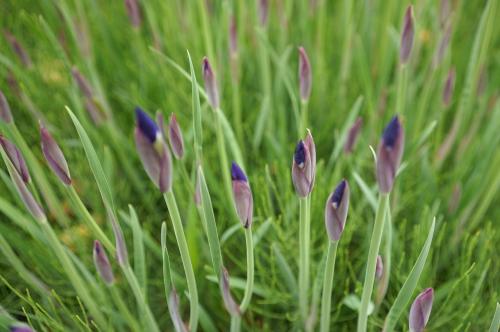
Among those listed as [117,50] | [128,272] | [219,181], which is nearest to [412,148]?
[219,181]

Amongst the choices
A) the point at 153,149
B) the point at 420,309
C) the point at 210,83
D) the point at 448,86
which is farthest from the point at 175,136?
the point at 448,86

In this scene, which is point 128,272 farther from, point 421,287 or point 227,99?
point 227,99

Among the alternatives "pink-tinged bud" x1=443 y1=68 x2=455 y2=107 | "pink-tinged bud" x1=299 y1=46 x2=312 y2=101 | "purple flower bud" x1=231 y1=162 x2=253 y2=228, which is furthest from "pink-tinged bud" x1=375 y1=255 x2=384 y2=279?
"pink-tinged bud" x1=443 y1=68 x2=455 y2=107

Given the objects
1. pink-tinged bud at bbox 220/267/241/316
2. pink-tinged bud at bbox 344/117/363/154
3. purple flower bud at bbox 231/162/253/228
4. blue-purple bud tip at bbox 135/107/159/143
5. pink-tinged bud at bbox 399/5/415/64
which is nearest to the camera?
blue-purple bud tip at bbox 135/107/159/143

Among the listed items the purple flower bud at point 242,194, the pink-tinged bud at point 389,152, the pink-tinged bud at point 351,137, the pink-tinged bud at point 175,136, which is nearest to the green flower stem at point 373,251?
the pink-tinged bud at point 389,152

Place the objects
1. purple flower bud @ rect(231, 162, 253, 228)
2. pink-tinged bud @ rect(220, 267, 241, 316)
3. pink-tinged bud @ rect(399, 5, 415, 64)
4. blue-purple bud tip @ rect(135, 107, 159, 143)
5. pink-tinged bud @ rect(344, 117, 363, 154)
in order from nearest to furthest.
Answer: blue-purple bud tip @ rect(135, 107, 159, 143) < purple flower bud @ rect(231, 162, 253, 228) < pink-tinged bud @ rect(220, 267, 241, 316) < pink-tinged bud @ rect(399, 5, 415, 64) < pink-tinged bud @ rect(344, 117, 363, 154)

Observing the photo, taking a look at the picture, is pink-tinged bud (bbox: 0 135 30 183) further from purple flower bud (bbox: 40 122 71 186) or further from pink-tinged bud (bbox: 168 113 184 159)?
pink-tinged bud (bbox: 168 113 184 159)

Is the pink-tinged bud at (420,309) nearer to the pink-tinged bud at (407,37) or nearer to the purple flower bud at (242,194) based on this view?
the purple flower bud at (242,194)
